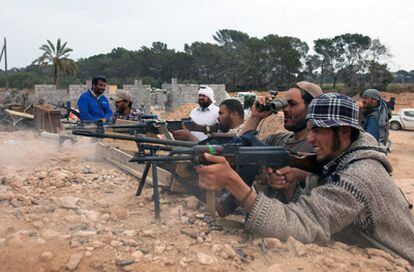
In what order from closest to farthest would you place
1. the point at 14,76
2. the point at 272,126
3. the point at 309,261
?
the point at 309,261 < the point at 272,126 < the point at 14,76

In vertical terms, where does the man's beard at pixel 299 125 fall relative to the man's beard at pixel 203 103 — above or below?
below

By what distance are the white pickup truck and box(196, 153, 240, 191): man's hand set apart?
2078 centimetres

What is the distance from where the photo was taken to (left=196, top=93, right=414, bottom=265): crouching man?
2.25 meters

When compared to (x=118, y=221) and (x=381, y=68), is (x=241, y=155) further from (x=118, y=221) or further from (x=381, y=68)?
(x=381, y=68)

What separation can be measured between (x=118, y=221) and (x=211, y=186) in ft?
3.70

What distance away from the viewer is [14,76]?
166 feet

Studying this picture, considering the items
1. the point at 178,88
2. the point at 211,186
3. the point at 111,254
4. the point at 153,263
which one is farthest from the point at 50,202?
the point at 178,88

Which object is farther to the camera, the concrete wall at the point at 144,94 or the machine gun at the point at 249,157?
the concrete wall at the point at 144,94

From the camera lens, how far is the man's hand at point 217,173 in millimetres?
2277

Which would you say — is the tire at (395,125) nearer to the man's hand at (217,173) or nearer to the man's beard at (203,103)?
the man's beard at (203,103)

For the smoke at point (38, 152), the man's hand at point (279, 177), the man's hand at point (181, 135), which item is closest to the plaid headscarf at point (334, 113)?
the man's hand at point (279, 177)

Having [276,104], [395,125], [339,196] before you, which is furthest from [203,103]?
[395,125]

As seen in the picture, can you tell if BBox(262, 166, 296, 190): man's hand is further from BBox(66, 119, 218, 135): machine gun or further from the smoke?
the smoke

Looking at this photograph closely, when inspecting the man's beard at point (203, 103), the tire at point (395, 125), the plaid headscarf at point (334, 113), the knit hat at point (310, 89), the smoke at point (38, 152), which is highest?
the knit hat at point (310, 89)
